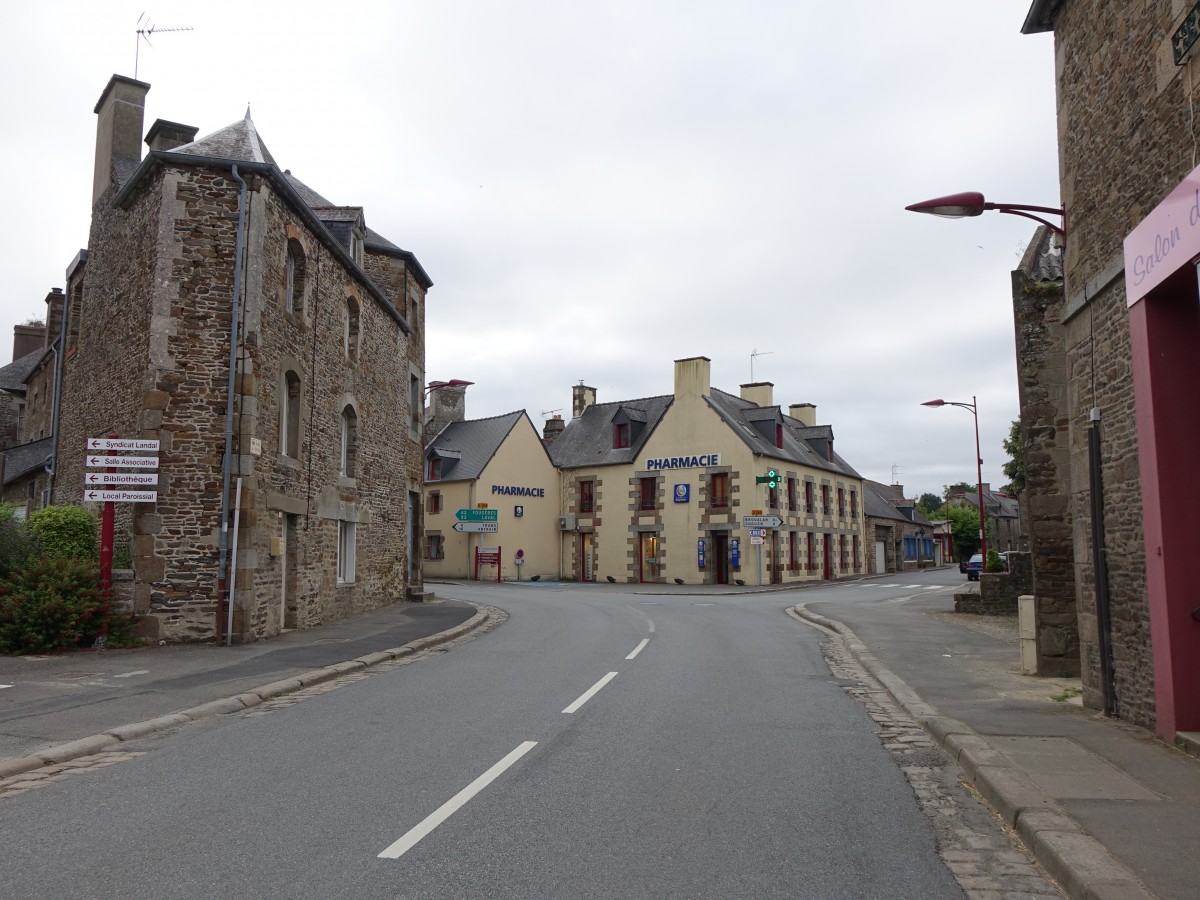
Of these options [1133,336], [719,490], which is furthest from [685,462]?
[1133,336]

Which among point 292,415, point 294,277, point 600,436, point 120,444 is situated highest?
point 600,436

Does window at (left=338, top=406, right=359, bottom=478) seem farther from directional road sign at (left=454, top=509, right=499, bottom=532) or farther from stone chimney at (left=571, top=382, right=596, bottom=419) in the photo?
stone chimney at (left=571, top=382, right=596, bottom=419)

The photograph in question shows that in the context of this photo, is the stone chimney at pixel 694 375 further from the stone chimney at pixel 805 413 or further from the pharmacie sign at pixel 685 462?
the stone chimney at pixel 805 413

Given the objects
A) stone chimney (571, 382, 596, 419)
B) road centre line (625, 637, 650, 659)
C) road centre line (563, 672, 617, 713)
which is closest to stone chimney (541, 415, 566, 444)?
stone chimney (571, 382, 596, 419)

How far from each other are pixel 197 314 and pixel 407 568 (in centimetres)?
1254

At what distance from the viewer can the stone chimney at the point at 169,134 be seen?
18172mm

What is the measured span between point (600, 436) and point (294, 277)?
98.8 ft

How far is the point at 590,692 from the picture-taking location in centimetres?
984

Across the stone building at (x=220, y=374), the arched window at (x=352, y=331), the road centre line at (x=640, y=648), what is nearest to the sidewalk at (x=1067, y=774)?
the road centre line at (x=640, y=648)

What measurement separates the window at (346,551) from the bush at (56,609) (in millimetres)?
6466

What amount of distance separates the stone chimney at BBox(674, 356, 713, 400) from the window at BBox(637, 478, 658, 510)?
4.46m

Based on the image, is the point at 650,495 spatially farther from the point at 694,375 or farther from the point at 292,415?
the point at 292,415

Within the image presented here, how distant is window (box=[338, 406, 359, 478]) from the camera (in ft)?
64.7

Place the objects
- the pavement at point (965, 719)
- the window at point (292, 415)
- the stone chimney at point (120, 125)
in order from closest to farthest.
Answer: the pavement at point (965, 719) → the window at point (292, 415) → the stone chimney at point (120, 125)
